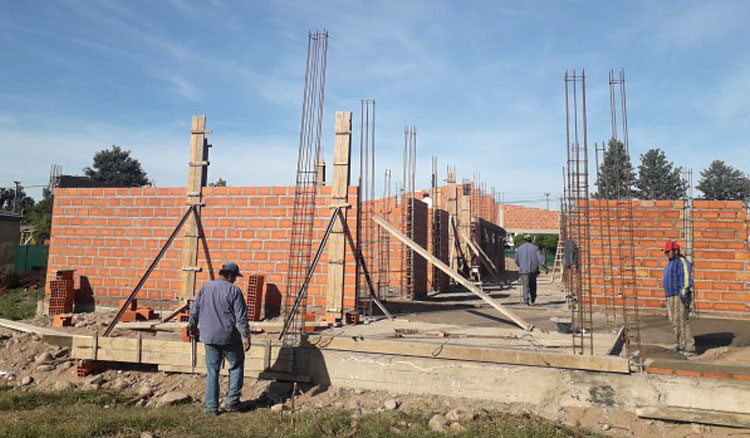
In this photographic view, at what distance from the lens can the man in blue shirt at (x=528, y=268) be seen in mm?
10938

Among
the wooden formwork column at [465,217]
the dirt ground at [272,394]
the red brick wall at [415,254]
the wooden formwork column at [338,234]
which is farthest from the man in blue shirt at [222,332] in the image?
the wooden formwork column at [465,217]

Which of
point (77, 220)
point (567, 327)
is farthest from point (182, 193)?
point (567, 327)

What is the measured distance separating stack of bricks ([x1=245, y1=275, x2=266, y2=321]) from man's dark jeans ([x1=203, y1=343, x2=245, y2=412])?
8.17 feet

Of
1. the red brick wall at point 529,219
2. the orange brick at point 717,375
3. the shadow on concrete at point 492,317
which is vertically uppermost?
the red brick wall at point 529,219

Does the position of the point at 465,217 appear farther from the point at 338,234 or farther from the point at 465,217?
the point at 338,234

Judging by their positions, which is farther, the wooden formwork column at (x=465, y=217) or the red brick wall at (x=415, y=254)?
the wooden formwork column at (x=465, y=217)

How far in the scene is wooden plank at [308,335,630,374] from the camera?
203 inches

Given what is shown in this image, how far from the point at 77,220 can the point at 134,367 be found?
13.3 feet

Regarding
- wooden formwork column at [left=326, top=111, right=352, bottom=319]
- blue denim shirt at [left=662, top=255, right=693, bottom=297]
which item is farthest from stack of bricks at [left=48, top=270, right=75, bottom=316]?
blue denim shirt at [left=662, top=255, right=693, bottom=297]

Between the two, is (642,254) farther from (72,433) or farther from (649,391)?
(72,433)

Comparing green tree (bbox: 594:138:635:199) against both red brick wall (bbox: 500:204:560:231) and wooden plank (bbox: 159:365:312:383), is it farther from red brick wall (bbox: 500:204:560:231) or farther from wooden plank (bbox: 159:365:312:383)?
red brick wall (bbox: 500:204:560:231)

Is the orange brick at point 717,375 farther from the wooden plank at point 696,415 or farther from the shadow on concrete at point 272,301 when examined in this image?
the shadow on concrete at point 272,301

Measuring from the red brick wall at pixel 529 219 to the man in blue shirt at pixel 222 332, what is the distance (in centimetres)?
3071

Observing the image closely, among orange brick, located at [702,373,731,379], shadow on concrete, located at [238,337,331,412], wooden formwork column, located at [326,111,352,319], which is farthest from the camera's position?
wooden formwork column, located at [326,111,352,319]
